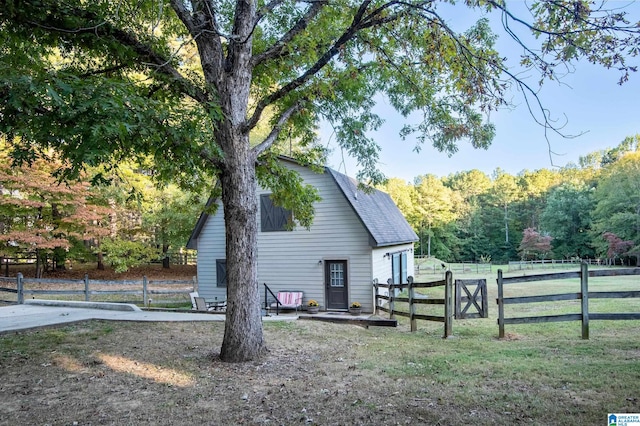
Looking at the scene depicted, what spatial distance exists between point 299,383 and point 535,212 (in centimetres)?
5769

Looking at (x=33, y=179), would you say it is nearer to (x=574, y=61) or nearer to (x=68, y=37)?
(x=68, y=37)

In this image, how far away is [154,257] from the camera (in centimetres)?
2098

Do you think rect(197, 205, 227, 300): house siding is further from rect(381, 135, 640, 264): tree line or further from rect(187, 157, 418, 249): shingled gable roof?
rect(381, 135, 640, 264): tree line

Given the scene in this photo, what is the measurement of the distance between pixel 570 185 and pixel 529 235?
953cm

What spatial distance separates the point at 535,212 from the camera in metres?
53.7

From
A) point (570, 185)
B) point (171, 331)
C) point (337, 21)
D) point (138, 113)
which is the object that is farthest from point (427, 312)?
point (570, 185)

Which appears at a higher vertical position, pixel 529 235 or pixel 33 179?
pixel 33 179

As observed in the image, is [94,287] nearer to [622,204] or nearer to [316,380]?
[316,380]

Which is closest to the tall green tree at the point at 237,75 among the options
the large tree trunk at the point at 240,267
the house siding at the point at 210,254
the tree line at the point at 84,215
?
the large tree trunk at the point at 240,267

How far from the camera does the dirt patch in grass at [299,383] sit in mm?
3627

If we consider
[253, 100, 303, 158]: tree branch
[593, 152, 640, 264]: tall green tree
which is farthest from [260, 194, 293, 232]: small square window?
[593, 152, 640, 264]: tall green tree

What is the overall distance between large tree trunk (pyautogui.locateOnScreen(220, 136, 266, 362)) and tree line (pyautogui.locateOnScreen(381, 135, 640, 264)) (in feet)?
101

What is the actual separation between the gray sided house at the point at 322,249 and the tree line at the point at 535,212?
22797 mm

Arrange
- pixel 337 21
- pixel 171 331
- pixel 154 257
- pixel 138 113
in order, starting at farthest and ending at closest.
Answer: pixel 154 257, pixel 171 331, pixel 337 21, pixel 138 113
